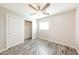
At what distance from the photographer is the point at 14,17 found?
2.16 m

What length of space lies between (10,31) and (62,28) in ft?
5.35

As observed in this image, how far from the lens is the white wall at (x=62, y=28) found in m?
1.76

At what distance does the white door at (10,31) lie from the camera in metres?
2.12

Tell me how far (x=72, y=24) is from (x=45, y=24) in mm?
635

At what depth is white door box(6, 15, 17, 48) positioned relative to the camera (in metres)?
2.12

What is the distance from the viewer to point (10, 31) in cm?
230

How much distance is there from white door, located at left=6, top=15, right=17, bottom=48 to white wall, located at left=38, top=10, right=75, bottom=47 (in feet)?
3.05

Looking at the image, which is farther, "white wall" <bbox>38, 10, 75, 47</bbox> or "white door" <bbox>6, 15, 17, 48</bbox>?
"white door" <bbox>6, 15, 17, 48</bbox>

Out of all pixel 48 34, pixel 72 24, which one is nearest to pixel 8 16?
pixel 48 34

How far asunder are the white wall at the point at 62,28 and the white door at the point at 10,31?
930 millimetres

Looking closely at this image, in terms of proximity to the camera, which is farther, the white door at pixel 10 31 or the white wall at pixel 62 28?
the white door at pixel 10 31

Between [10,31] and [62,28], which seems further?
[10,31]
